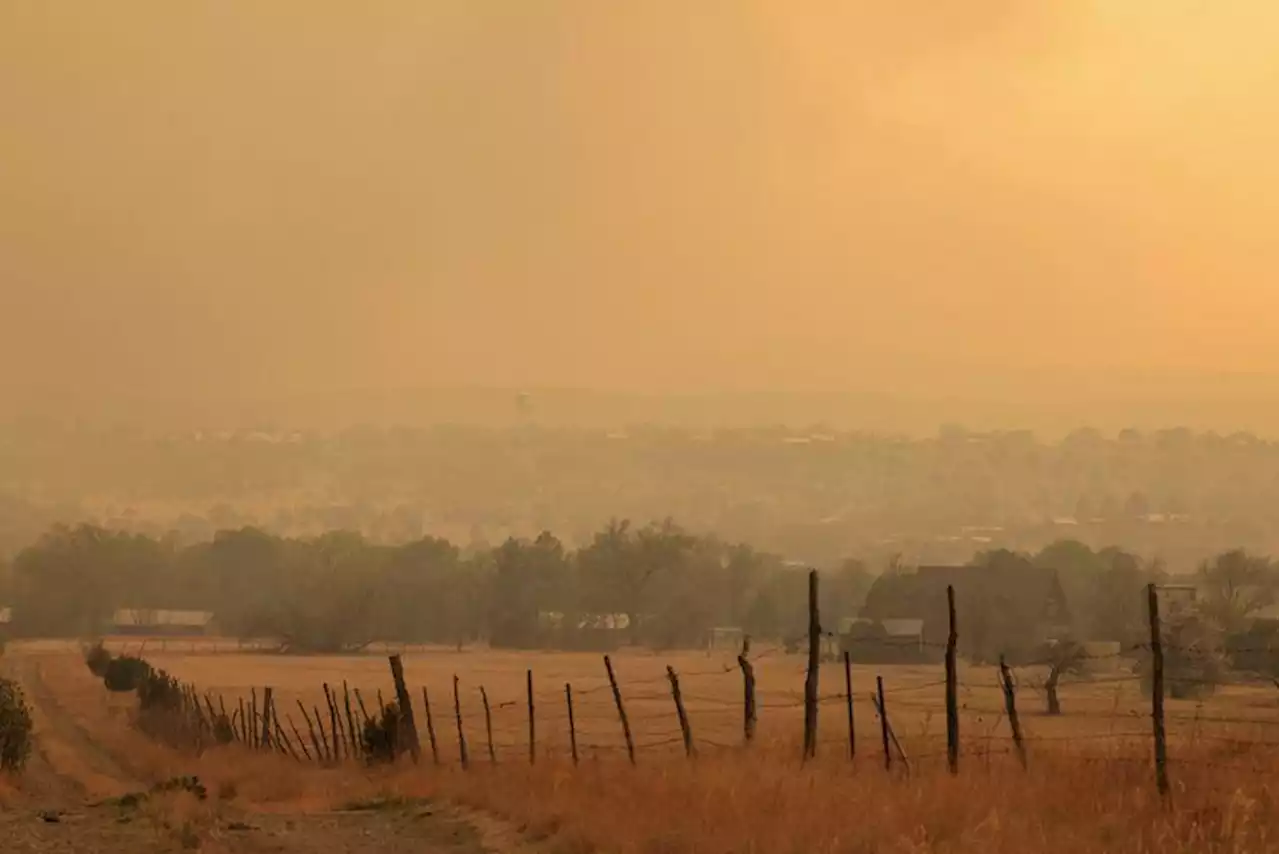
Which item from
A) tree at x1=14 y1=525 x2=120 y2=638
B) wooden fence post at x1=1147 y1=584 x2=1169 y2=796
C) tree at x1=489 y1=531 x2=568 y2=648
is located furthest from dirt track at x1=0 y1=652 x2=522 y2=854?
tree at x1=14 y1=525 x2=120 y2=638

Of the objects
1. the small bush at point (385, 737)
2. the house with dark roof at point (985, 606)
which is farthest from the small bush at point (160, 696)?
the house with dark roof at point (985, 606)

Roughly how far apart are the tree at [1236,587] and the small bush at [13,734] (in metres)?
41.8

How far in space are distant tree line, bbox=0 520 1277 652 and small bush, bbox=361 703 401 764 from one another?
2363 inches

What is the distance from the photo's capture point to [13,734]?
2927cm

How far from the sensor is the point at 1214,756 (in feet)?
53.0

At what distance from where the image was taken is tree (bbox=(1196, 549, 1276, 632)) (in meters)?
57.1

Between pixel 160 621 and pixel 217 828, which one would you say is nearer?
pixel 217 828

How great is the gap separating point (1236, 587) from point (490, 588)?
78.6 m

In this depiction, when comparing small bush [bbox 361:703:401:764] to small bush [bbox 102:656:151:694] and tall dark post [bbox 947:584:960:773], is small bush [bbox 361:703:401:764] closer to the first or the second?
tall dark post [bbox 947:584:960:773]

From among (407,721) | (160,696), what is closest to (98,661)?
(160,696)

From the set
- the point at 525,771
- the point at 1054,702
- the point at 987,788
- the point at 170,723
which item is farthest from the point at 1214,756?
the point at 170,723

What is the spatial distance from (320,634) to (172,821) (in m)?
100

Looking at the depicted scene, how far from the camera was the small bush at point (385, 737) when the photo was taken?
25.4 metres

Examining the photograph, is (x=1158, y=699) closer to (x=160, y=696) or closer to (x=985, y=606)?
(x=160, y=696)
